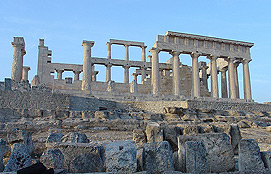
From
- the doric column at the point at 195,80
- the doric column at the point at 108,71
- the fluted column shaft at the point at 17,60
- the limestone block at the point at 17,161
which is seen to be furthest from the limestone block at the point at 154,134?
the doric column at the point at 108,71

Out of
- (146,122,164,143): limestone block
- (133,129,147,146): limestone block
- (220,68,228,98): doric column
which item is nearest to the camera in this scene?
(146,122,164,143): limestone block

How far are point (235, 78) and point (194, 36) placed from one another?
9326 mm

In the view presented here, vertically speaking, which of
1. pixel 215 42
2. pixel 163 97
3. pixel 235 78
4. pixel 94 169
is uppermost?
pixel 215 42

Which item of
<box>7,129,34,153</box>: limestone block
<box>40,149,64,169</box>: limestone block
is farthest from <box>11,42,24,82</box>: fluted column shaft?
<box>40,149,64,169</box>: limestone block

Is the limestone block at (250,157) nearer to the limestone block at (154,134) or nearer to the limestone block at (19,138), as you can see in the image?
the limestone block at (154,134)

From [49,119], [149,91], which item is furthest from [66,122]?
[149,91]

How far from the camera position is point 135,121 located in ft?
45.8

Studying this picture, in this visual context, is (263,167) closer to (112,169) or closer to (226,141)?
(226,141)

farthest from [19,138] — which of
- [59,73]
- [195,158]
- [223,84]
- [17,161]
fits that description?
[223,84]

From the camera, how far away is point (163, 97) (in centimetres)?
2947

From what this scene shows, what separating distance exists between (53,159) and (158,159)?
1861 mm

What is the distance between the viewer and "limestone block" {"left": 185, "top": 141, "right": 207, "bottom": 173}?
481 cm

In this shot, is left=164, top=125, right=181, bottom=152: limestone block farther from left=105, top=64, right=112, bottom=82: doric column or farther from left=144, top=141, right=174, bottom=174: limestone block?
left=105, top=64, right=112, bottom=82: doric column

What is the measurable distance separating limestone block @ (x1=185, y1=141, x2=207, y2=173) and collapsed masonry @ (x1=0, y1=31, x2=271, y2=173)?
0.02m
